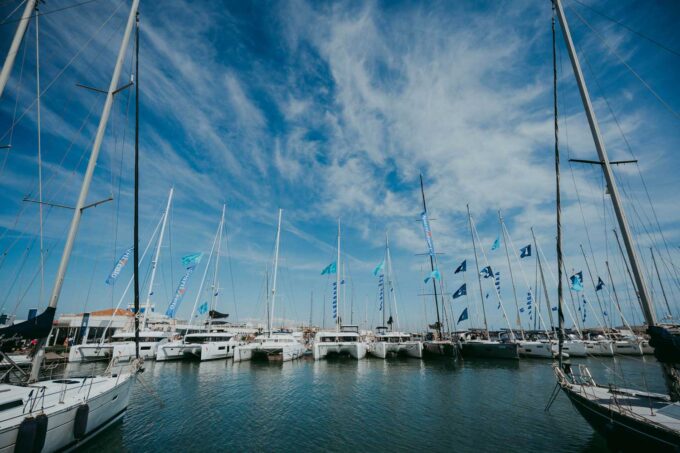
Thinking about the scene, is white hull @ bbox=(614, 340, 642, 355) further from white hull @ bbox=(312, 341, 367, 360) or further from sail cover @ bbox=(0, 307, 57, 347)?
sail cover @ bbox=(0, 307, 57, 347)

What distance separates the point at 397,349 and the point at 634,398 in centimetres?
3586

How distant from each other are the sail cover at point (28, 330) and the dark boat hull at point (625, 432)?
884 inches

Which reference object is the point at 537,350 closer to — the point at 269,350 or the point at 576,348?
the point at 576,348

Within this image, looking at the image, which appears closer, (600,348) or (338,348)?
(338,348)

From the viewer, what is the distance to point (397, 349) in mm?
46031

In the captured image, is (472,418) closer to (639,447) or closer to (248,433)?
(639,447)

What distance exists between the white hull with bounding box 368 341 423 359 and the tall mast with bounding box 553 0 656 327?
120 ft

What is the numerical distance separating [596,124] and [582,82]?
218cm

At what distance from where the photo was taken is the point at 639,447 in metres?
9.86

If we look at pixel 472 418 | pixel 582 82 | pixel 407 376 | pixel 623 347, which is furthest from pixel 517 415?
pixel 623 347

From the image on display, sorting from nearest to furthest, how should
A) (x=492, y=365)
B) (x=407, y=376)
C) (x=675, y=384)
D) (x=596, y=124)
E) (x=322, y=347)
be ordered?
(x=675, y=384)
(x=596, y=124)
(x=407, y=376)
(x=492, y=365)
(x=322, y=347)

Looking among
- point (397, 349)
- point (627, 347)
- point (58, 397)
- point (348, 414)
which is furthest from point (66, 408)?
point (627, 347)

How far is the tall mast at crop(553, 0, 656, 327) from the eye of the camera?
35.3 ft

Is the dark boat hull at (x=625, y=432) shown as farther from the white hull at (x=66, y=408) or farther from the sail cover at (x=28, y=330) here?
the sail cover at (x=28, y=330)
